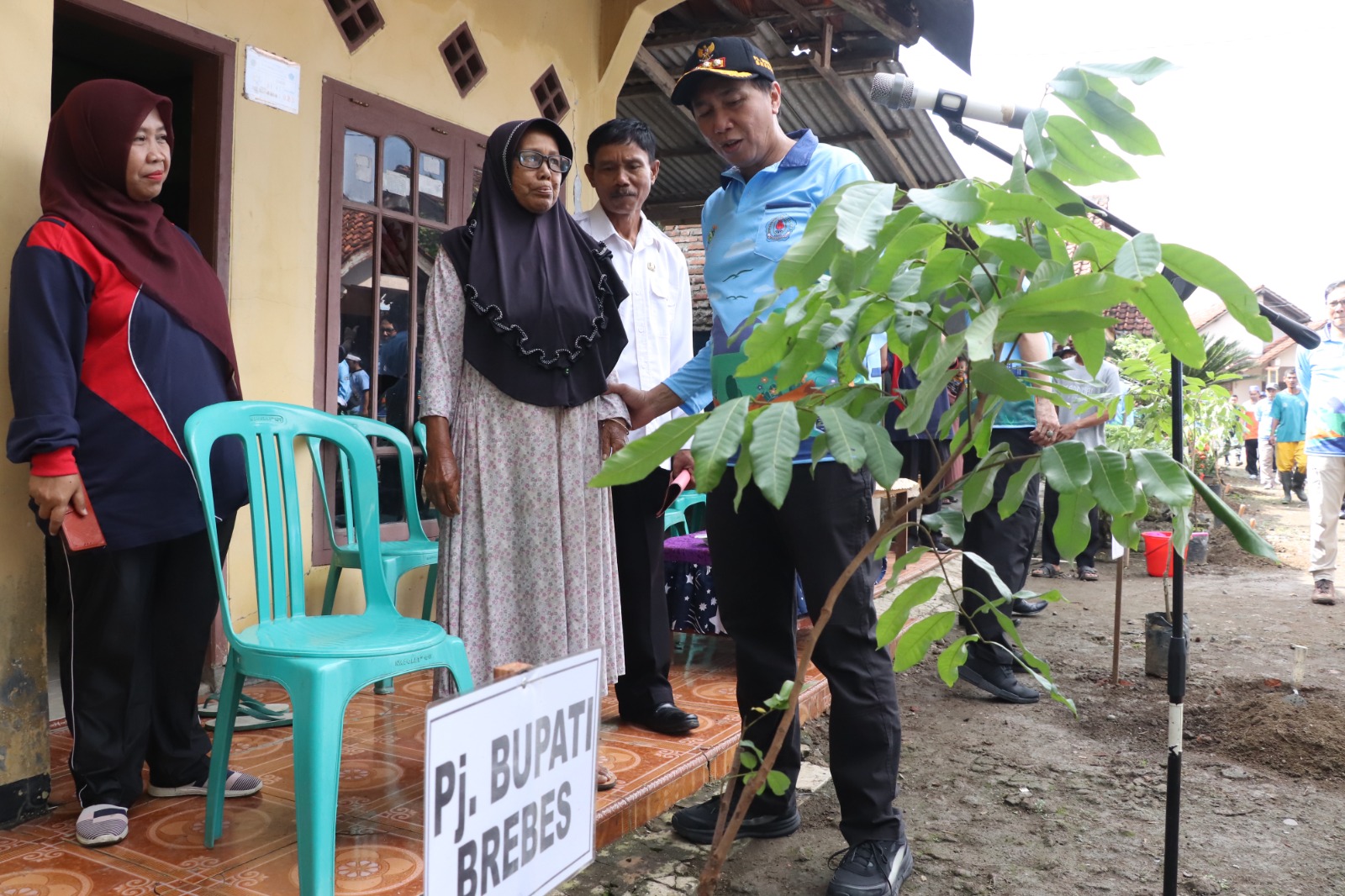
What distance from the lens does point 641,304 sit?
3.26m

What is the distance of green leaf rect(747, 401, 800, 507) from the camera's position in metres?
1.04

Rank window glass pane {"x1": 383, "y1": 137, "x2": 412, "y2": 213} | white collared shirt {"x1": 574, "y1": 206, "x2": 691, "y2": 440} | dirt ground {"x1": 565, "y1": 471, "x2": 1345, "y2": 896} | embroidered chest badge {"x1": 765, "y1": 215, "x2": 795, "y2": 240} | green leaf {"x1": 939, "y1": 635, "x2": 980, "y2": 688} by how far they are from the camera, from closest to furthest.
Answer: green leaf {"x1": 939, "y1": 635, "x2": 980, "y2": 688} < embroidered chest badge {"x1": 765, "y1": 215, "x2": 795, "y2": 240} < dirt ground {"x1": 565, "y1": 471, "x2": 1345, "y2": 896} < white collared shirt {"x1": 574, "y1": 206, "x2": 691, "y2": 440} < window glass pane {"x1": 383, "y1": 137, "x2": 412, "y2": 213}

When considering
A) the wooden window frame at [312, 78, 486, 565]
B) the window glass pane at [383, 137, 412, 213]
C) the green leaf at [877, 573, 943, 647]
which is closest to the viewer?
the green leaf at [877, 573, 943, 647]

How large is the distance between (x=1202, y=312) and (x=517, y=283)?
4137cm

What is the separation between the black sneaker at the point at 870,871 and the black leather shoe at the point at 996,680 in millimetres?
1900

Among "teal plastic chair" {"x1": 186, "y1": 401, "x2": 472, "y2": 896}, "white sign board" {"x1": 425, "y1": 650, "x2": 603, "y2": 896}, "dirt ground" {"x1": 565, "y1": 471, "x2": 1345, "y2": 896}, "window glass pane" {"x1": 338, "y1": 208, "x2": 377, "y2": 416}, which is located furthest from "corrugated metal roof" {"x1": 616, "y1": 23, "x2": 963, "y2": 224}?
"white sign board" {"x1": 425, "y1": 650, "x2": 603, "y2": 896}

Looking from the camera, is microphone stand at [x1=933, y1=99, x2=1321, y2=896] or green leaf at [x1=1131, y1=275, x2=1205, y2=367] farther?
microphone stand at [x1=933, y1=99, x2=1321, y2=896]

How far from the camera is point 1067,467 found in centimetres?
120

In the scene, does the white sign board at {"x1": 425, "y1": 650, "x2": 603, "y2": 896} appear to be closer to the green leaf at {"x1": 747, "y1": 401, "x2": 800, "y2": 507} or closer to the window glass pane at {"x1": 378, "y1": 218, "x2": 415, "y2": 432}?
the green leaf at {"x1": 747, "y1": 401, "x2": 800, "y2": 507}

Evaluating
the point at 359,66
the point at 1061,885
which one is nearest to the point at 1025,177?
the point at 1061,885

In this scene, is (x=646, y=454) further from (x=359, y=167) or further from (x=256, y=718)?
(x=359, y=167)

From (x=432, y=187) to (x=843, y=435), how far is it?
358cm

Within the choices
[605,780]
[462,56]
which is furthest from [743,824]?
[462,56]

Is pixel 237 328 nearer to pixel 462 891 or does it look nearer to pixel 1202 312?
pixel 462 891
